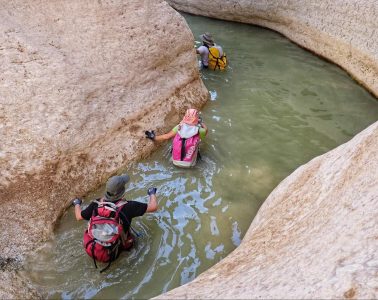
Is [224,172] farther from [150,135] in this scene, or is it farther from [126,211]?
[126,211]

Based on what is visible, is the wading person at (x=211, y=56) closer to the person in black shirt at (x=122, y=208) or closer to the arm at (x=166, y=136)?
the arm at (x=166, y=136)

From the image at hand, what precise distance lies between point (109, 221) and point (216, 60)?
22.6 feet

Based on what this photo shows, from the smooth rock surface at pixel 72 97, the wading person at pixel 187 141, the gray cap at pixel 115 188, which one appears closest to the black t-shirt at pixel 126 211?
the gray cap at pixel 115 188

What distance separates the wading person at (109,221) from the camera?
178 inches

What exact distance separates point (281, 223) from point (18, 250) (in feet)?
10.3

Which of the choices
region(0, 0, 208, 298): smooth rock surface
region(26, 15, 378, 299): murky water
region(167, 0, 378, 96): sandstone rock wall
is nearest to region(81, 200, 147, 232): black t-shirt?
region(26, 15, 378, 299): murky water

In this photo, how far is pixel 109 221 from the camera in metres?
4.51

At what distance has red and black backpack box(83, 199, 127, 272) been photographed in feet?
14.8

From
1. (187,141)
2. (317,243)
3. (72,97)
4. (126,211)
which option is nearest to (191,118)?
(187,141)

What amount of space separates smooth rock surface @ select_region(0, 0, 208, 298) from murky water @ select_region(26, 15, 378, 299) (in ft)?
1.37

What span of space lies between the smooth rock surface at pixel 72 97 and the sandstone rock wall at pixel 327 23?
512 cm

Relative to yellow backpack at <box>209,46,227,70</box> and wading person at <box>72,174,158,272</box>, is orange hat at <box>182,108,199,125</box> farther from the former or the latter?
yellow backpack at <box>209,46,227,70</box>

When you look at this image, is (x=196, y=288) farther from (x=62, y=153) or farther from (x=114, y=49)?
(x=114, y=49)

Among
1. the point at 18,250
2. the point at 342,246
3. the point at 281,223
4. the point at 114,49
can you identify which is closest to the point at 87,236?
the point at 18,250
